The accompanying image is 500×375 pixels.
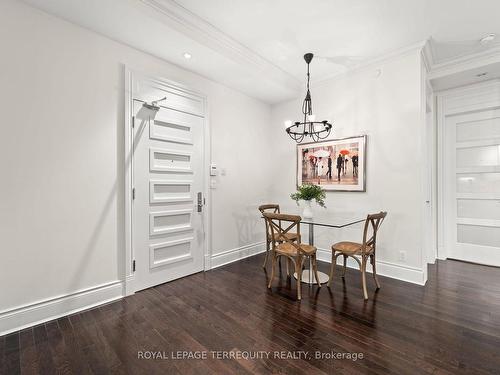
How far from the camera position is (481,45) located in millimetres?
2922

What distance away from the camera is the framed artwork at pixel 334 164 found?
3.46 m

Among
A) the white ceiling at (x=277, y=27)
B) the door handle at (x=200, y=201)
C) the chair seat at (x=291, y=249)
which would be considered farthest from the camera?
the door handle at (x=200, y=201)

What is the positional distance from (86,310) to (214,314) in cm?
128

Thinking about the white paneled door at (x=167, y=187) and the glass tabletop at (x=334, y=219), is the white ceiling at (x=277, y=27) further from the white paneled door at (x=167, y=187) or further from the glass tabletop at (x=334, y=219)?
the glass tabletop at (x=334, y=219)

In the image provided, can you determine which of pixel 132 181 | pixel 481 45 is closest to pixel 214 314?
pixel 132 181

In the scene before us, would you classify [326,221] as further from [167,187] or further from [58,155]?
[58,155]

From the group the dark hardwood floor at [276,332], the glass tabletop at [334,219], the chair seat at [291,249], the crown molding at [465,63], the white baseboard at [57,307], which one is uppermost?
the crown molding at [465,63]

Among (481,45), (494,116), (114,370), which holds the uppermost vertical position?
(481,45)

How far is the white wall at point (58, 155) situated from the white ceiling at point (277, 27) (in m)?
0.28

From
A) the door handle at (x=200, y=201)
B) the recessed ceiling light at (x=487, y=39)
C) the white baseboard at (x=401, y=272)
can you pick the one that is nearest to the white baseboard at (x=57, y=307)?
the door handle at (x=200, y=201)

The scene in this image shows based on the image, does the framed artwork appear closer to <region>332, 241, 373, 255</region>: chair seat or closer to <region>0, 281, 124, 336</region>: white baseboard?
<region>332, 241, 373, 255</region>: chair seat

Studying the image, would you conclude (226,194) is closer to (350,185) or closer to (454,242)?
(350,185)

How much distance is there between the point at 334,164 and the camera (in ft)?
12.2

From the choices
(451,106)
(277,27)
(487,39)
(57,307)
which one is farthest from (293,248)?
(451,106)
